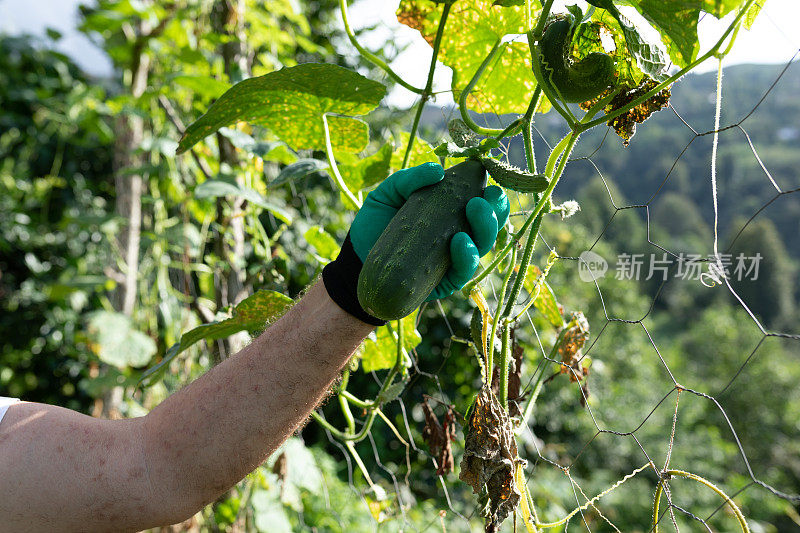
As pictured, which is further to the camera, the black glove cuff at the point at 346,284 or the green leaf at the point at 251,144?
the green leaf at the point at 251,144

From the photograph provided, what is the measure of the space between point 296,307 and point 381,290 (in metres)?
0.17

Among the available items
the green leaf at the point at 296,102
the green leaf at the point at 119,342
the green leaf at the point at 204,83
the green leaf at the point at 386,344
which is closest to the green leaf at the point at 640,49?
the green leaf at the point at 296,102

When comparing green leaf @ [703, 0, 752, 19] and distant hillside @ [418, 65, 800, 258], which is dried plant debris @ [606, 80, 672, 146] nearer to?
green leaf @ [703, 0, 752, 19]

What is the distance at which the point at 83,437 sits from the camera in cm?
61

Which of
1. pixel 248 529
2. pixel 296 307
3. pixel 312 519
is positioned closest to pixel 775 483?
pixel 312 519

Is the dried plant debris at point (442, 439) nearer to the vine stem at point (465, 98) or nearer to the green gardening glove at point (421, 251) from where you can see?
the green gardening glove at point (421, 251)

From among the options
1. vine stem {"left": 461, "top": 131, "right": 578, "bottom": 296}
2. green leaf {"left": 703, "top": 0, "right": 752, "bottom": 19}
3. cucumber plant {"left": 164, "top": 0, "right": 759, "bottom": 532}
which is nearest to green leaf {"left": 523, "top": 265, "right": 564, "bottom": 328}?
cucumber plant {"left": 164, "top": 0, "right": 759, "bottom": 532}

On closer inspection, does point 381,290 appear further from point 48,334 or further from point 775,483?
point 775,483

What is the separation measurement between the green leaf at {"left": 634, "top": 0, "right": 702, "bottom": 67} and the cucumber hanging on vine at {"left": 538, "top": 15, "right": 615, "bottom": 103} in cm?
4

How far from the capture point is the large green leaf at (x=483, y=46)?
54 centimetres

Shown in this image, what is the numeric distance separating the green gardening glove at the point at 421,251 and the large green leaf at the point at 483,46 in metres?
0.18

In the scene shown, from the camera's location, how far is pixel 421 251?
16.4 inches

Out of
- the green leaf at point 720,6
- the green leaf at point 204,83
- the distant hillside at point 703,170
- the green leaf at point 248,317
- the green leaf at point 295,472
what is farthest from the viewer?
the distant hillside at point 703,170

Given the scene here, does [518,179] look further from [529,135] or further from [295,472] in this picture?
[295,472]
